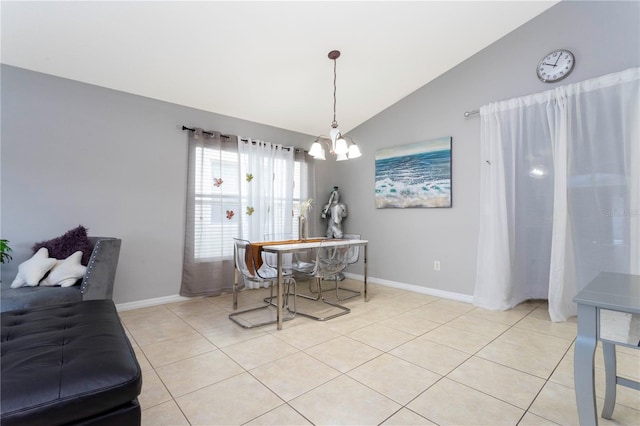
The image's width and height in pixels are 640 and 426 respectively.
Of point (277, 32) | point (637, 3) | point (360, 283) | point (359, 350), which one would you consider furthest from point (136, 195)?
point (637, 3)

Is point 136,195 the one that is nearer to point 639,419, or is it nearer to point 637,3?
point 639,419

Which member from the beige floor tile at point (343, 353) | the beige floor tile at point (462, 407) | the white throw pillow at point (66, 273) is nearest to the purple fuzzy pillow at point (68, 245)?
the white throw pillow at point (66, 273)

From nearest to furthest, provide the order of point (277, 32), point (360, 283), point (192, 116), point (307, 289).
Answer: point (277, 32), point (192, 116), point (307, 289), point (360, 283)

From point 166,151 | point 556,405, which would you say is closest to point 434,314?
A: point 556,405

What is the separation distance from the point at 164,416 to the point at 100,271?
1.38 metres

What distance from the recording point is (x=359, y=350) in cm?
219

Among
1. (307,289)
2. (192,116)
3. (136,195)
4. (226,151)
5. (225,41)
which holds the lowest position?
(307,289)

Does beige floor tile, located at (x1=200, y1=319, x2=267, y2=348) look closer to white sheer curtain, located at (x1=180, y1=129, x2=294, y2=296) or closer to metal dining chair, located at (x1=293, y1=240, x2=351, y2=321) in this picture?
metal dining chair, located at (x1=293, y1=240, x2=351, y2=321)

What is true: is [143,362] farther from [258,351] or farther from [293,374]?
[293,374]

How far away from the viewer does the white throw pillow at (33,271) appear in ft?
7.39

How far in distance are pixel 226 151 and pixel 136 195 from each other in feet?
3.72

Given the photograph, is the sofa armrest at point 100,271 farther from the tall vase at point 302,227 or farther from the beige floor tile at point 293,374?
the tall vase at point 302,227

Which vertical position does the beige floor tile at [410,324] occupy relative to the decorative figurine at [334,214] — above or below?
below

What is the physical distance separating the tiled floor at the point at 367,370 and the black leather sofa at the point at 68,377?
1.63 feet
